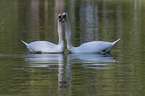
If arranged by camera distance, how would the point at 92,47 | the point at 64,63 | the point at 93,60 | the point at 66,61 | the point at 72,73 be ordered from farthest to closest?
the point at 92,47 → the point at 93,60 → the point at 66,61 → the point at 64,63 → the point at 72,73

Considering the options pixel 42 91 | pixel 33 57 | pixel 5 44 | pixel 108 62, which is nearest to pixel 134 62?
pixel 108 62

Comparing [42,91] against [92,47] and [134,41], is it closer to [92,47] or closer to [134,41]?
[92,47]

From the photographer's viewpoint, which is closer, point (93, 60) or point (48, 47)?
point (93, 60)

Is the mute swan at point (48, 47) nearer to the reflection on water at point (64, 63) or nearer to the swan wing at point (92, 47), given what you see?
the reflection on water at point (64, 63)

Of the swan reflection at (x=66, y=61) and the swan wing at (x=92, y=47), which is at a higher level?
the swan wing at (x=92, y=47)

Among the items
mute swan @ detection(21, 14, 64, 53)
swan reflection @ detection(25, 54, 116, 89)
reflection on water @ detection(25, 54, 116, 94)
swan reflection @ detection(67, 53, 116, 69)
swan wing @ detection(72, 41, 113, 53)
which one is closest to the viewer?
reflection on water @ detection(25, 54, 116, 94)

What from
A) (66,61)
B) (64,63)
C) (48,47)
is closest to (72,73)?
(64,63)

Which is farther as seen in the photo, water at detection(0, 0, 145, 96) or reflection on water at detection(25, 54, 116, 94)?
reflection on water at detection(25, 54, 116, 94)

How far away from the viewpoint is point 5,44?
21.0 m

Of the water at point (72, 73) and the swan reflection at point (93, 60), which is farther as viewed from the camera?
the swan reflection at point (93, 60)

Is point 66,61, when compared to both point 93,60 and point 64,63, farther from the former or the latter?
point 93,60

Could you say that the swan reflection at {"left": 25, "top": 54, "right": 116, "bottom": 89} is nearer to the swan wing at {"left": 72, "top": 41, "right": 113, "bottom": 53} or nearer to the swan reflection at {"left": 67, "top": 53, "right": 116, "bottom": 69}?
the swan reflection at {"left": 67, "top": 53, "right": 116, "bottom": 69}

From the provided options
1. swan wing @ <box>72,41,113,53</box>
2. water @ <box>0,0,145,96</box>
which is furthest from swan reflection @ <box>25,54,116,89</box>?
swan wing @ <box>72,41,113,53</box>

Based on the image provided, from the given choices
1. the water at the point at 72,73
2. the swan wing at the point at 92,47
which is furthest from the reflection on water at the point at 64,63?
the swan wing at the point at 92,47
